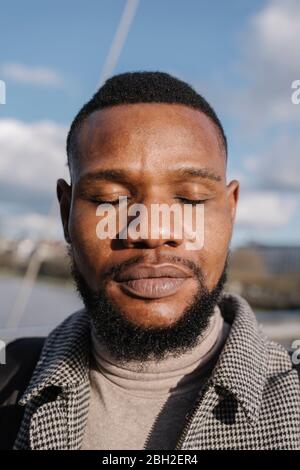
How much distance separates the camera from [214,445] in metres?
1.96

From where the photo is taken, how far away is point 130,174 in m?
2.01

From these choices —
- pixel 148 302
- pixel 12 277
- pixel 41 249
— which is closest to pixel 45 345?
pixel 148 302

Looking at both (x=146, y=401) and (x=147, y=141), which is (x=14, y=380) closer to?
(x=146, y=401)

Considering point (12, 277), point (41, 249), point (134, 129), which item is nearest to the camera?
point (134, 129)

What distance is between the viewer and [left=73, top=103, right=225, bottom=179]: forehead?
2020 millimetres

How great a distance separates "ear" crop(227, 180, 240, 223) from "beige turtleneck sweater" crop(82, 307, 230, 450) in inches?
21.6

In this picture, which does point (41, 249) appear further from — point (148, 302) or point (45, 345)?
point (148, 302)

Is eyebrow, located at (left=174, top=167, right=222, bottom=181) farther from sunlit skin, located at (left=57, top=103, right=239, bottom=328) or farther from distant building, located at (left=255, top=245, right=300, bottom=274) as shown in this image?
distant building, located at (left=255, top=245, right=300, bottom=274)

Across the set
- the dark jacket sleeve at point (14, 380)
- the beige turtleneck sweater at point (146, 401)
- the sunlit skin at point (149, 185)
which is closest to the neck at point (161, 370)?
the beige turtleneck sweater at point (146, 401)

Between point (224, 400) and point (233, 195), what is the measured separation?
854 millimetres

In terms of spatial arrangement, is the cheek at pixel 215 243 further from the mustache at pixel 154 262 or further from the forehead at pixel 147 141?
the forehead at pixel 147 141

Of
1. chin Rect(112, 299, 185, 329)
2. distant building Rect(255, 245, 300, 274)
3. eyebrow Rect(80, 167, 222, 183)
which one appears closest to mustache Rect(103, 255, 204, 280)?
chin Rect(112, 299, 185, 329)

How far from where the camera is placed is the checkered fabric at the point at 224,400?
76.7 inches

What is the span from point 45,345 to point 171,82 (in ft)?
4.19
